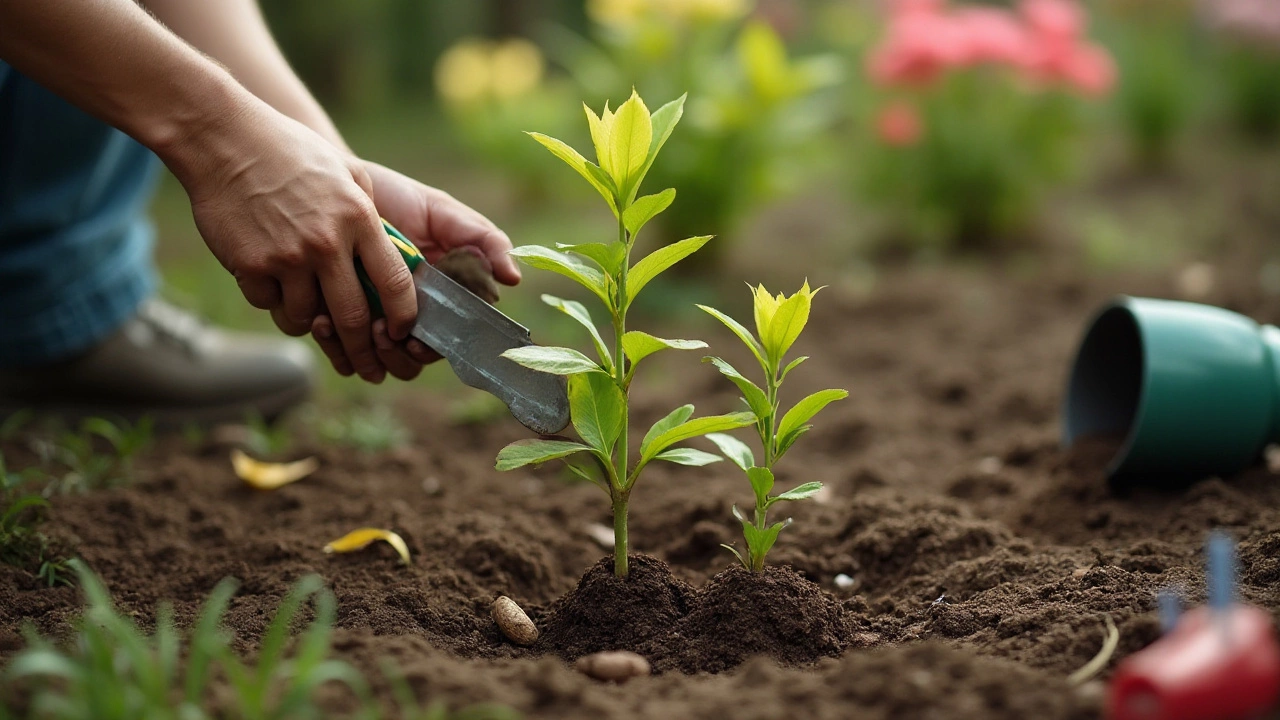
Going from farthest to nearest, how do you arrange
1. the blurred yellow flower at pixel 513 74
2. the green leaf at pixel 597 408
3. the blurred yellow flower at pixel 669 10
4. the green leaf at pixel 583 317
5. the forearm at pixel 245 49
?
the blurred yellow flower at pixel 513 74, the blurred yellow flower at pixel 669 10, the forearm at pixel 245 49, the green leaf at pixel 597 408, the green leaf at pixel 583 317

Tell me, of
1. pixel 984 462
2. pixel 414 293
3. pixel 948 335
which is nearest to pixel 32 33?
pixel 414 293

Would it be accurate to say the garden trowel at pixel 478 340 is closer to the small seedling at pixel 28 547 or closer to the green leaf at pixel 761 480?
the green leaf at pixel 761 480

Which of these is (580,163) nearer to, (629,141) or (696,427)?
(629,141)

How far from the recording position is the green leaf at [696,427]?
1.50 metres

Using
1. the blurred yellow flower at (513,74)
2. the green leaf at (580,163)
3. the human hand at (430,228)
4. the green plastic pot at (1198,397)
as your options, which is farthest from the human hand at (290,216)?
the blurred yellow flower at (513,74)

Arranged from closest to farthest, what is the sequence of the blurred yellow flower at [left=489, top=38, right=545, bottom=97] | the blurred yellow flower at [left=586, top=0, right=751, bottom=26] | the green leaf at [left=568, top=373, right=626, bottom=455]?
the green leaf at [left=568, top=373, right=626, bottom=455]
the blurred yellow flower at [left=586, top=0, right=751, bottom=26]
the blurred yellow flower at [left=489, top=38, right=545, bottom=97]

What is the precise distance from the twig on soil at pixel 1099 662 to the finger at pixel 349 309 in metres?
1.11

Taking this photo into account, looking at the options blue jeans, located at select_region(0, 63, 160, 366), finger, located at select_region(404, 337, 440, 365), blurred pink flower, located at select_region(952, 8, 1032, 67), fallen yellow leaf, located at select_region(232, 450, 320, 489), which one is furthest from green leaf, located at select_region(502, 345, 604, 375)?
blurred pink flower, located at select_region(952, 8, 1032, 67)

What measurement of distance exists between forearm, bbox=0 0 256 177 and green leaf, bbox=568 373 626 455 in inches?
24.9

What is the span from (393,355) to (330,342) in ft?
0.35

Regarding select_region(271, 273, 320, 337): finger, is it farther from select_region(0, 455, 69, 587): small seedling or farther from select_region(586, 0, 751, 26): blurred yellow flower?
select_region(586, 0, 751, 26): blurred yellow flower

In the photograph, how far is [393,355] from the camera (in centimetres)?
183

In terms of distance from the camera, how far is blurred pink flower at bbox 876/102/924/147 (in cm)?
424

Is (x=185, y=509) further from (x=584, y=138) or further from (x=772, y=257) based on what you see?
(x=772, y=257)
